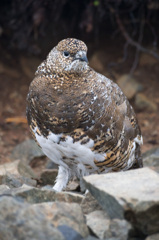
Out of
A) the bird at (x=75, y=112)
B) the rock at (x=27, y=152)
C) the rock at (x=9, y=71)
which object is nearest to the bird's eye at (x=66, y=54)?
the bird at (x=75, y=112)

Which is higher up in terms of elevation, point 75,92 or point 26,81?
point 26,81

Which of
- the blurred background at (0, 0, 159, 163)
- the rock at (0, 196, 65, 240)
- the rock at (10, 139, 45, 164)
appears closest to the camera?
the rock at (0, 196, 65, 240)

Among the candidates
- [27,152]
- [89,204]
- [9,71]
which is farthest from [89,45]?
[89,204]

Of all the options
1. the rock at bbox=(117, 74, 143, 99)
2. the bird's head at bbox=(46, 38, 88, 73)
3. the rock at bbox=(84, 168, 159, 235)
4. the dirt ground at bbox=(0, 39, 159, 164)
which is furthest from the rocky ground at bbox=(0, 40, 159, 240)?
the rock at bbox=(117, 74, 143, 99)

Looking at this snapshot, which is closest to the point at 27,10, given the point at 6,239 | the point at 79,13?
the point at 79,13

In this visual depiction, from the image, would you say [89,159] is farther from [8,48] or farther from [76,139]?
[8,48]

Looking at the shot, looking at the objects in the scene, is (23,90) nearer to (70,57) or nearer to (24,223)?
(70,57)

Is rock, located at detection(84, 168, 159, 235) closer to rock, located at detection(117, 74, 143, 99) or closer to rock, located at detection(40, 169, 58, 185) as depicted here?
rock, located at detection(40, 169, 58, 185)
